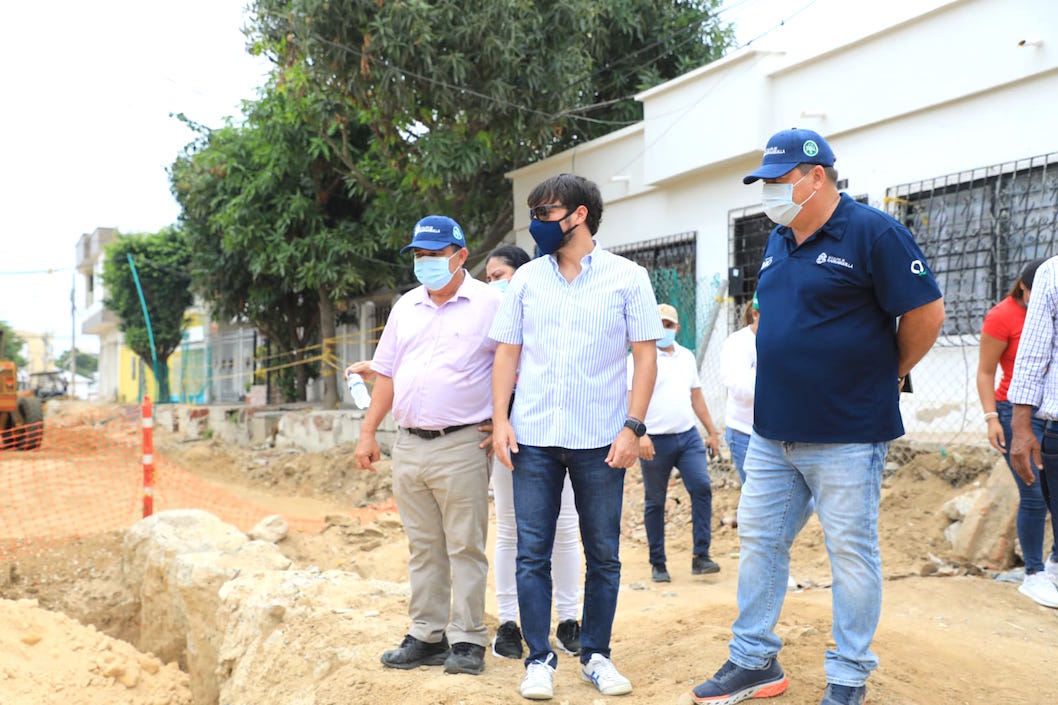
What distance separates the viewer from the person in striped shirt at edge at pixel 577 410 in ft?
11.5

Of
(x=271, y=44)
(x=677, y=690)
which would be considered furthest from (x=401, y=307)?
(x=271, y=44)

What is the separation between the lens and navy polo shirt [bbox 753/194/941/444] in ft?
9.71

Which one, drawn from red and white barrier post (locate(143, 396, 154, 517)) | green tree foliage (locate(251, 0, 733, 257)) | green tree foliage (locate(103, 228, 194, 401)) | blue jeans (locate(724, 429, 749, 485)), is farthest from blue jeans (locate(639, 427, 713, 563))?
green tree foliage (locate(103, 228, 194, 401))

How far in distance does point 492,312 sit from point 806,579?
12.3 feet

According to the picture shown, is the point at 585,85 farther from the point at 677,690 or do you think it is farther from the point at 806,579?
the point at 677,690

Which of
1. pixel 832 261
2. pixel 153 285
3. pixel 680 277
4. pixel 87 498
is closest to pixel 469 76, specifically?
pixel 680 277

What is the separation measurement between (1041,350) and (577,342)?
2441 millimetres

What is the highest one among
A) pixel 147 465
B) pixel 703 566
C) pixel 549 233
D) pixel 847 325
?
pixel 549 233

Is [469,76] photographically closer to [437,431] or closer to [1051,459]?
[437,431]

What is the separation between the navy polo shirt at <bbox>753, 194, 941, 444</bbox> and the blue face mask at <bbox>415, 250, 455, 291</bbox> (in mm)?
1542

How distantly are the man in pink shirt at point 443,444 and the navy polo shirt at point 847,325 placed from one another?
1373mm

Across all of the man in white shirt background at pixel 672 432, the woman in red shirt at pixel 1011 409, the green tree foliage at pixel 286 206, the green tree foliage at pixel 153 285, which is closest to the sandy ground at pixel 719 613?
the woman in red shirt at pixel 1011 409

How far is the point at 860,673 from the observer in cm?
300

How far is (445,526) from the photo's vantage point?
3.96m
